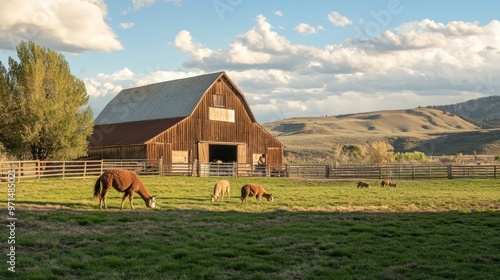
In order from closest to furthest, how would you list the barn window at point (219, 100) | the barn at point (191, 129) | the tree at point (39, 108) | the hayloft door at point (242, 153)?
1. the tree at point (39, 108)
2. the barn at point (191, 129)
3. the barn window at point (219, 100)
4. the hayloft door at point (242, 153)

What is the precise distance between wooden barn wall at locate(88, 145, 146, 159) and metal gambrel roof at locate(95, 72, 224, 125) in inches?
196

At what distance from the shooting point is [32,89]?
115 ft

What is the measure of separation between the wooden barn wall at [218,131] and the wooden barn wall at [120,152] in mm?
1067

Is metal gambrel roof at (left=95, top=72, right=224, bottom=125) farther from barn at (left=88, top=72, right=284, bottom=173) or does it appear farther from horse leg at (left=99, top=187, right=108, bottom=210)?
horse leg at (left=99, top=187, right=108, bottom=210)

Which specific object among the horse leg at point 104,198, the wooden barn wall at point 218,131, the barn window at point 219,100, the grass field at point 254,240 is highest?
the barn window at point 219,100

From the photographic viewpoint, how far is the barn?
136 feet

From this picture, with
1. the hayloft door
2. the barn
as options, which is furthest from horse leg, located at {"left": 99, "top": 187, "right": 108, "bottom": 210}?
the hayloft door

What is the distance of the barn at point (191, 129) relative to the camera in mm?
41500

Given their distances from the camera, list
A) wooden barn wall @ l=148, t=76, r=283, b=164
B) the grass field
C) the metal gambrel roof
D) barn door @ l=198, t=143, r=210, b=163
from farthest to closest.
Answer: the metal gambrel roof
barn door @ l=198, t=143, r=210, b=163
wooden barn wall @ l=148, t=76, r=283, b=164
the grass field

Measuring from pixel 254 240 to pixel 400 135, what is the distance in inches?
5257

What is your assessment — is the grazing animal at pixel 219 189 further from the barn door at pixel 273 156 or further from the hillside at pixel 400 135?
the hillside at pixel 400 135

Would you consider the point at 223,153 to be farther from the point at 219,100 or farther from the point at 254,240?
the point at 254,240

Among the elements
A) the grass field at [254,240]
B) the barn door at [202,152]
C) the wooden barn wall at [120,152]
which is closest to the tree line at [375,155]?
the barn door at [202,152]

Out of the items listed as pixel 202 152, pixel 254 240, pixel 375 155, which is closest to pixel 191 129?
pixel 202 152
